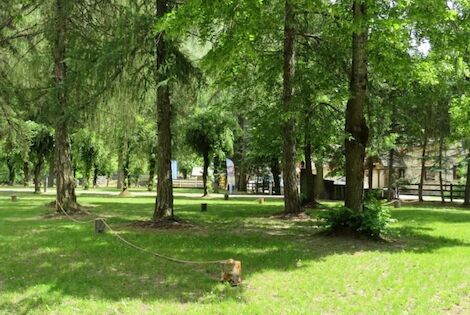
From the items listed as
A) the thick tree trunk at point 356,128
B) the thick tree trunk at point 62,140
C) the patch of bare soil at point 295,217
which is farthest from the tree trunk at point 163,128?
the thick tree trunk at point 356,128

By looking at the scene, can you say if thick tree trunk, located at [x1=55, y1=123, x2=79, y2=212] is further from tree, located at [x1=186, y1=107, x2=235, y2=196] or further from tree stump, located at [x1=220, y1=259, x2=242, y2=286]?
tree, located at [x1=186, y1=107, x2=235, y2=196]

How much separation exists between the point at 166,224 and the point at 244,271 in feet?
20.6

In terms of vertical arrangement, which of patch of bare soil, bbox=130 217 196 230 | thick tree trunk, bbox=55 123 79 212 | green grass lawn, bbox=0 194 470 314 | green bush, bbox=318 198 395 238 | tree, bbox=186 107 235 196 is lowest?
green grass lawn, bbox=0 194 470 314

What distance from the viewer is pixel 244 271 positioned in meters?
8.63

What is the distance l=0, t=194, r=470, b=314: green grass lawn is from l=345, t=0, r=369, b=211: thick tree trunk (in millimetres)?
1149

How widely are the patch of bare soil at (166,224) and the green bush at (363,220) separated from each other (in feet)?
13.7

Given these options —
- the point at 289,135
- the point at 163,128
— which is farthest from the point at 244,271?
the point at 289,135

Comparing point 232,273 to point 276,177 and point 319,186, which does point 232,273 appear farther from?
point 276,177

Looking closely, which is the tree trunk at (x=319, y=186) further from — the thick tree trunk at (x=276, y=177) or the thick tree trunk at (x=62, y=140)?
the thick tree trunk at (x=62, y=140)

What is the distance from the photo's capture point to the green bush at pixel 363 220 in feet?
38.3

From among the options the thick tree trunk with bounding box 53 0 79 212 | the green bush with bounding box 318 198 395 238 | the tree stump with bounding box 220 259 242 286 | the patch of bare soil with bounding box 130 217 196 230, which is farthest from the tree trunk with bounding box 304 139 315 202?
the tree stump with bounding box 220 259 242 286

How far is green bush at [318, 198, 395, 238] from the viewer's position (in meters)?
11.7

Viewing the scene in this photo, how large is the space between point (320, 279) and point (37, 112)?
16143 millimetres

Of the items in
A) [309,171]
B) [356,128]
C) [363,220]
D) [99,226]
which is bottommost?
[99,226]
